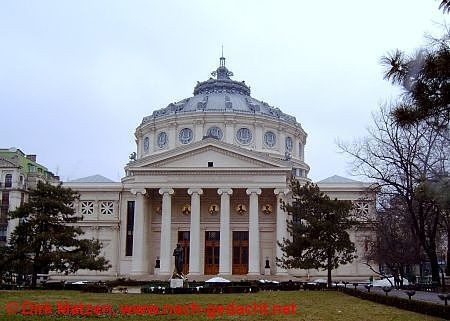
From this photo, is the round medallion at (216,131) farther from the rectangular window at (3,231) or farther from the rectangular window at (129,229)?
the rectangular window at (3,231)

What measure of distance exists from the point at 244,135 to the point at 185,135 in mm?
7474

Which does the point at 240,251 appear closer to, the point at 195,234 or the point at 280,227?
the point at 280,227

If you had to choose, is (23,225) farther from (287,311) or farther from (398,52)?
(398,52)

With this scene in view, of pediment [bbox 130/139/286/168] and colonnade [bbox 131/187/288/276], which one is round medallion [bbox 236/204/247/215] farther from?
pediment [bbox 130/139/286/168]

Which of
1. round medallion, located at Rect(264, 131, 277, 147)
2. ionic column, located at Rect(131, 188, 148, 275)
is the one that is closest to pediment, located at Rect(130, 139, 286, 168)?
ionic column, located at Rect(131, 188, 148, 275)

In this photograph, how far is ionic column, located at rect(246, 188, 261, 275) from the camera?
197ft

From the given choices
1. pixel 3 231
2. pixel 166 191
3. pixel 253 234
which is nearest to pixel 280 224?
pixel 253 234

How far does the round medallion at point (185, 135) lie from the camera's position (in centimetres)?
7438

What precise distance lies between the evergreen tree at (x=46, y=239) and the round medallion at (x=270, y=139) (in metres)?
34.3

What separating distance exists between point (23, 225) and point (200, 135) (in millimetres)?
33169

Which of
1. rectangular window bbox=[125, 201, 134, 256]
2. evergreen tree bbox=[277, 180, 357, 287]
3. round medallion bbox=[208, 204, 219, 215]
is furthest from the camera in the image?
rectangular window bbox=[125, 201, 134, 256]

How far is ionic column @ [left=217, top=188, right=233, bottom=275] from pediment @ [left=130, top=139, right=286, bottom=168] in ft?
10.1

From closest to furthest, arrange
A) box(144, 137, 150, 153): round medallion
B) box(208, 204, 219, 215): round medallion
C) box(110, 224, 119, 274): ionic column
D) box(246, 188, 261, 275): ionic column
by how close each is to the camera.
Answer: box(246, 188, 261, 275): ionic column
box(208, 204, 219, 215): round medallion
box(110, 224, 119, 274): ionic column
box(144, 137, 150, 153): round medallion

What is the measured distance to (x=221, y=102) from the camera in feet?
257
